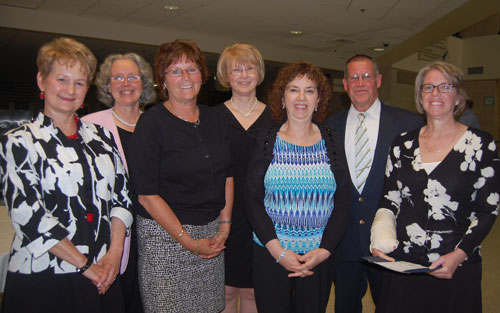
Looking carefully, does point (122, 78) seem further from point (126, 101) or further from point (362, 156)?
point (362, 156)

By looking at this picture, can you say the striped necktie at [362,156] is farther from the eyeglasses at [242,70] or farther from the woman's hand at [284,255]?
the eyeglasses at [242,70]

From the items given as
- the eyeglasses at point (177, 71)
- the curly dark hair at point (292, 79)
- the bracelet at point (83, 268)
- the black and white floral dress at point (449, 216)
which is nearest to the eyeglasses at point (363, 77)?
the curly dark hair at point (292, 79)

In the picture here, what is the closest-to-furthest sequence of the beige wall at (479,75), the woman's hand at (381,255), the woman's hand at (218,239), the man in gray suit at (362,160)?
the woman's hand at (381,255) → the woman's hand at (218,239) → the man in gray suit at (362,160) → the beige wall at (479,75)

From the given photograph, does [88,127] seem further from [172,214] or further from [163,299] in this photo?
[163,299]

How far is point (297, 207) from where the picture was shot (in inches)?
87.7

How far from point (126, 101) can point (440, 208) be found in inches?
82.2

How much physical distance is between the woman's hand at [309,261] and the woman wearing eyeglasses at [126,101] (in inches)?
40.7

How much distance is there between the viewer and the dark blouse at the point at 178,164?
2.13 m

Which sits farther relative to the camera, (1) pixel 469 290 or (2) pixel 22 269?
(1) pixel 469 290

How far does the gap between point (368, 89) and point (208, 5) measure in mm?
5256

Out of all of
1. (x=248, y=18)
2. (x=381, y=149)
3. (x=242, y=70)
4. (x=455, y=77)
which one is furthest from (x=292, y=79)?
(x=248, y=18)

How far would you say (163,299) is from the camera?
2.18 metres

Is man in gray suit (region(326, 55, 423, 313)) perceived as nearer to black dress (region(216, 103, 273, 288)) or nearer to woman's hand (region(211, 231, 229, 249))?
black dress (region(216, 103, 273, 288))

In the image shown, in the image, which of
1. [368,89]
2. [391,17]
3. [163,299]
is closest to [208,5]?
[391,17]
